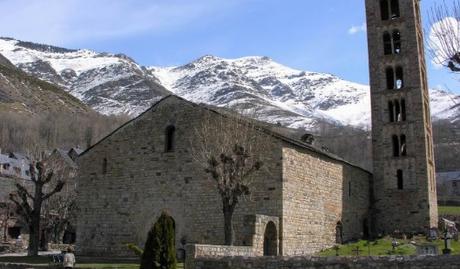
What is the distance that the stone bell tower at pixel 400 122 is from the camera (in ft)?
131

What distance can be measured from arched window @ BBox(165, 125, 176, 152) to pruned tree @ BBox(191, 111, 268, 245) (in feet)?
4.98

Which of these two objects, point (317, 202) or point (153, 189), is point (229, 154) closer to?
point (153, 189)

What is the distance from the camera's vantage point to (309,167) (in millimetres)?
30891

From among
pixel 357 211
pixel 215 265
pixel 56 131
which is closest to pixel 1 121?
pixel 56 131

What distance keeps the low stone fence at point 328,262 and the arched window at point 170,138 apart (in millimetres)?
12039

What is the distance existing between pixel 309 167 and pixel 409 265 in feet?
49.3

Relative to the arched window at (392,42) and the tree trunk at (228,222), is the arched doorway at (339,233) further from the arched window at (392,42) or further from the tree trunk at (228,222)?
the arched window at (392,42)

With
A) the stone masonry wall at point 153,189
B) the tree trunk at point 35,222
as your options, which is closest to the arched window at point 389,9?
the stone masonry wall at point 153,189

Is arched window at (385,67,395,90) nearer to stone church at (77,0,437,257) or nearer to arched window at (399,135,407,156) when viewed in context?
stone church at (77,0,437,257)

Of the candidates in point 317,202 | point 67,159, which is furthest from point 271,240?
point 67,159

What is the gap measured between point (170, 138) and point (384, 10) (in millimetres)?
23175

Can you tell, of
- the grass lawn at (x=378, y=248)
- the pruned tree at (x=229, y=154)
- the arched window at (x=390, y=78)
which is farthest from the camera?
the arched window at (x=390, y=78)

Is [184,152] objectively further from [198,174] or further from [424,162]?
[424,162]

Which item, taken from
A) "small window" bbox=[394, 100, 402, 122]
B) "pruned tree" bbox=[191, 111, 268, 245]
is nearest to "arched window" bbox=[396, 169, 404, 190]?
"small window" bbox=[394, 100, 402, 122]
